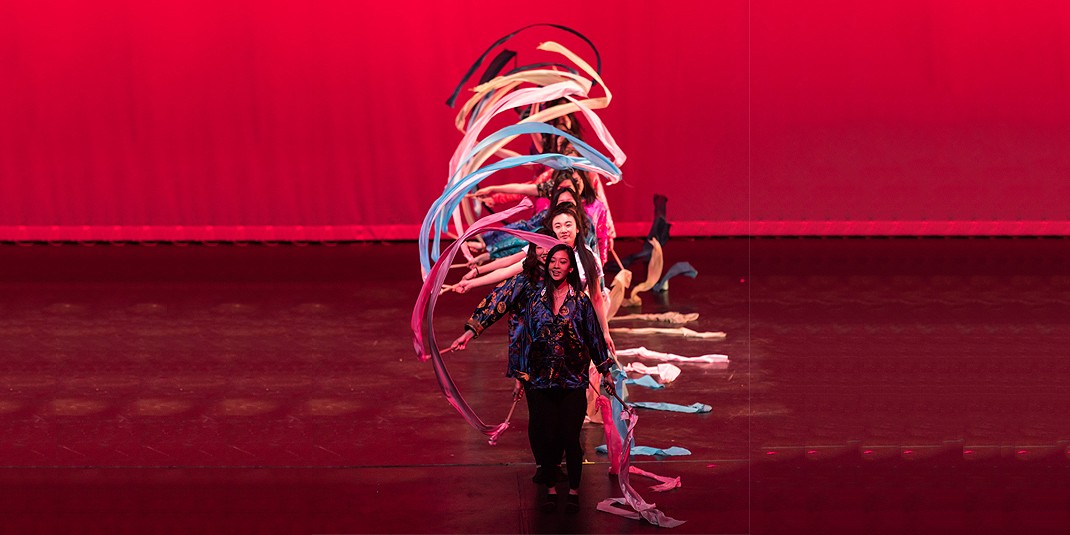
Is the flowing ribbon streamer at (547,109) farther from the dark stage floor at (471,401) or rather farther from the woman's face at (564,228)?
the dark stage floor at (471,401)

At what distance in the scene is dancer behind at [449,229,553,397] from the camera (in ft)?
16.3

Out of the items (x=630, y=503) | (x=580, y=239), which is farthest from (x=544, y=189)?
(x=630, y=503)

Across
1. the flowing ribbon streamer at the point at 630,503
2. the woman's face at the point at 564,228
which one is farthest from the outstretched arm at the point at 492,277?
the flowing ribbon streamer at the point at 630,503

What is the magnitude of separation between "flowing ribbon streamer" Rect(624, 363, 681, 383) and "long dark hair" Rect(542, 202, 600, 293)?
171 cm

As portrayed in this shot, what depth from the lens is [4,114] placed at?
11375 millimetres

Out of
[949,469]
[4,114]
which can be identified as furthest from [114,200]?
[949,469]

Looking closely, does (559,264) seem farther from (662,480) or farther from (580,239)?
(662,480)

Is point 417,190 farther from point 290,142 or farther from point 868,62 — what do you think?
point 868,62

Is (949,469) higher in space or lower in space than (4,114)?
lower

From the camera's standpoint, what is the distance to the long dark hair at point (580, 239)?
511 cm

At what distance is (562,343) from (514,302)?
0.29 meters

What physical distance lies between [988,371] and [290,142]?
6.95 m

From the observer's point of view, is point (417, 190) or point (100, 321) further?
point (417, 190)

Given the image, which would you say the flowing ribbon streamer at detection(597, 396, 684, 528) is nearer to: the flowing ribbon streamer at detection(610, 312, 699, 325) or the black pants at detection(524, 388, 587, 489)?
the black pants at detection(524, 388, 587, 489)
